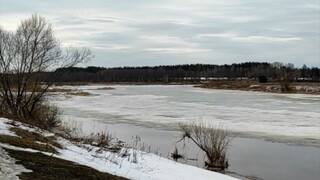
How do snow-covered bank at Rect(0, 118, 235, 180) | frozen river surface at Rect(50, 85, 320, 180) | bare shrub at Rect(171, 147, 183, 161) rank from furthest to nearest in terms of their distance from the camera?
1. bare shrub at Rect(171, 147, 183, 161)
2. frozen river surface at Rect(50, 85, 320, 180)
3. snow-covered bank at Rect(0, 118, 235, 180)

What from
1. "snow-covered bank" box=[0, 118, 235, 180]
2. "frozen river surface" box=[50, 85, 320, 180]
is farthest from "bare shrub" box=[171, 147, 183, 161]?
"snow-covered bank" box=[0, 118, 235, 180]

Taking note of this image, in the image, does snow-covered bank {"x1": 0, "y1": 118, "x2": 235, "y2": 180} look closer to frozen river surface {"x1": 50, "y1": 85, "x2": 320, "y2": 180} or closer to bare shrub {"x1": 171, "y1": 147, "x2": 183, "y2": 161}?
frozen river surface {"x1": 50, "y1": 85, "x2": 320, "y2": 180}

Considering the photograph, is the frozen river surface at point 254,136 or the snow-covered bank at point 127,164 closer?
the snow-covered bank at point 127,164

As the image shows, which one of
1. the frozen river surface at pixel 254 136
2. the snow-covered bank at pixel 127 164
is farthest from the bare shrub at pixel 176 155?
the snow-covered bank at pixel 127 164

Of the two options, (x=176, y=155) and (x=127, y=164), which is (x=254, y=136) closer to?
(x=176, y=155)

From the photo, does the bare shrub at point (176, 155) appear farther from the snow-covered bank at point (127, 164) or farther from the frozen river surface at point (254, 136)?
the snow-covered bank at point (127, 164)

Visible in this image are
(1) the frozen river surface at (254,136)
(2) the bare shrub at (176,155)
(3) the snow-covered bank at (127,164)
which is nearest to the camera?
(3) the snow-covered bank at (127,164)

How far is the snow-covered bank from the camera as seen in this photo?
31.1ft

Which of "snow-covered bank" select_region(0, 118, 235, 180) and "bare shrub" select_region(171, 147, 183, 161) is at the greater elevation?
A: "snow-covered bank" select_region(0, 118, 235, 180)

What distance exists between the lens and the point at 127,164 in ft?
35.4

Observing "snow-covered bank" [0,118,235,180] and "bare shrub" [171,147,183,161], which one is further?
"bare shrub" [171,147,183,161]

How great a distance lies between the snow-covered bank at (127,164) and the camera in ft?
31.1

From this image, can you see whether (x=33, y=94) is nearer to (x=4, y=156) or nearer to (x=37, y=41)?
(x=37, y=41)

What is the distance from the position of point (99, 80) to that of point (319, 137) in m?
150
